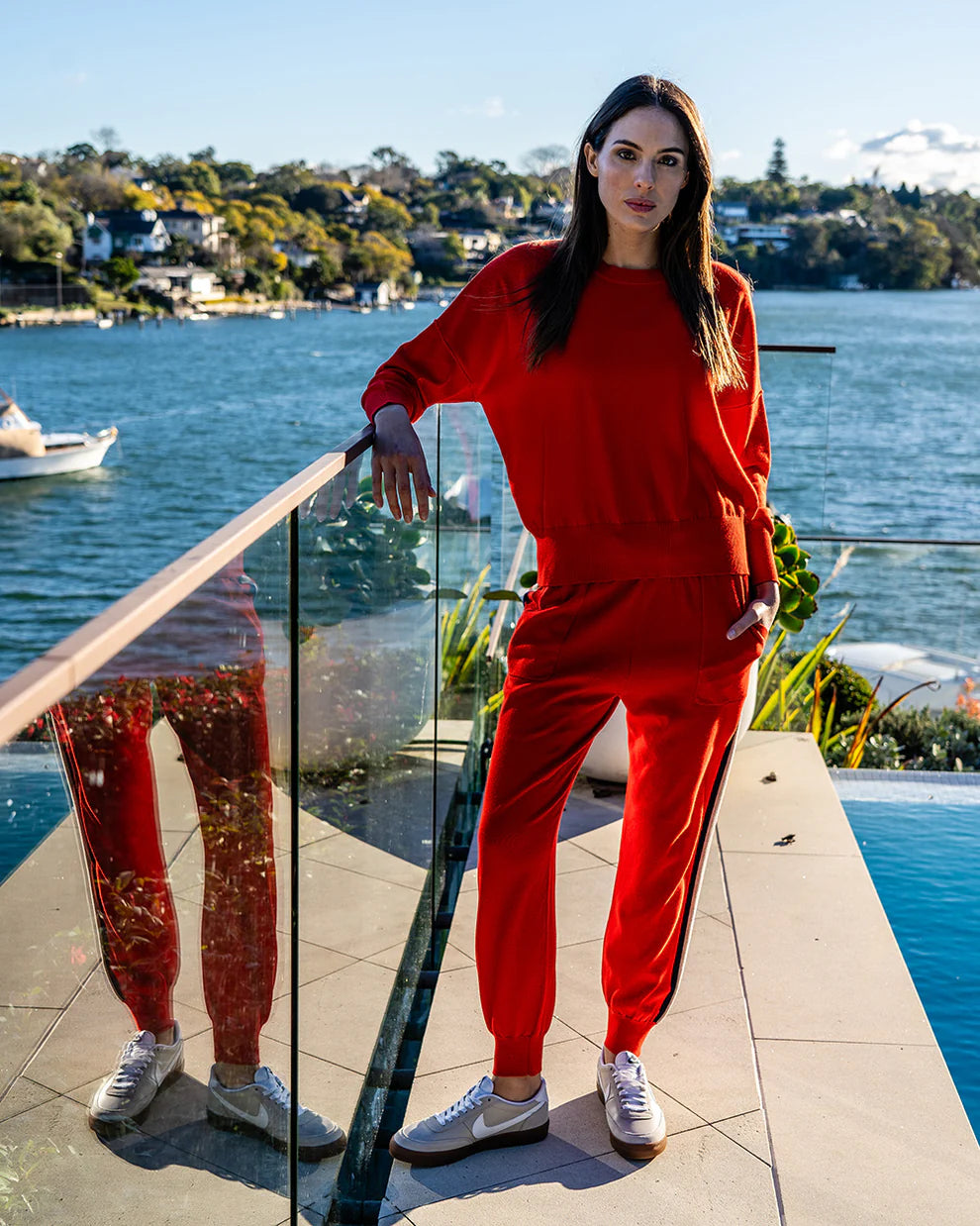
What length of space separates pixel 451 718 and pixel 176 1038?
182 centimetres

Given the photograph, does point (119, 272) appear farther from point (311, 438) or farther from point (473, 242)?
point (311, 438)

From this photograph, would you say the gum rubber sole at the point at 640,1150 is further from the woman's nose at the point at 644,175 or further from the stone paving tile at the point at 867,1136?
the woman's nose at the point at 644,175

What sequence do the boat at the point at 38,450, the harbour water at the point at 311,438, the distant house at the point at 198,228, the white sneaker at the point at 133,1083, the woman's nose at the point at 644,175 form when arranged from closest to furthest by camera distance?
1. the white sneaker at the point at 133,1083
2. the woman's nose at the point at 644,175
3. the harbour water at the point at 311,438
4. the boat at the point at 38,450
5. the distant house at the point at 198,228

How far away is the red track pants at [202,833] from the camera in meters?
0.95

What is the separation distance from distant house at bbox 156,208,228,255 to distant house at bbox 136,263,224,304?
5.22 ft

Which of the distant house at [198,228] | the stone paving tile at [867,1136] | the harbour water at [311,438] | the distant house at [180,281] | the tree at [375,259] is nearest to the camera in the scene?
the stone paving tile at [867,1136]

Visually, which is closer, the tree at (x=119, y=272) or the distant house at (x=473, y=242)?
the distant house at (x=473, y=242)

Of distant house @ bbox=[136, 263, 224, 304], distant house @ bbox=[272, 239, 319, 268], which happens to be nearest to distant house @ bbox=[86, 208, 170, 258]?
distant house @ bbox=[136, 263, 224, 304]

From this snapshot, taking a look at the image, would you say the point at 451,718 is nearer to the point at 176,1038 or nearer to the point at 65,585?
the point at 176,1038

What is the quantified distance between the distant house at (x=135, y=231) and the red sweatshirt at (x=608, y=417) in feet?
288

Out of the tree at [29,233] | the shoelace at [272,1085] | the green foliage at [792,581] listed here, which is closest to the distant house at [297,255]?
the tree at [29,233]

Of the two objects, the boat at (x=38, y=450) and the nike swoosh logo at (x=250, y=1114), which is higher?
the nike swoosh logo at (x=250, y=1114)

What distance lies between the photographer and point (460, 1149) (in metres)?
1.89

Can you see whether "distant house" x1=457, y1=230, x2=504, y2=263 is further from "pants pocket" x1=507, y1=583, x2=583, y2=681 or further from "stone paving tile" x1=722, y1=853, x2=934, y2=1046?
"pants pocket" x1=507, y1=583, x2=583, y2=681
